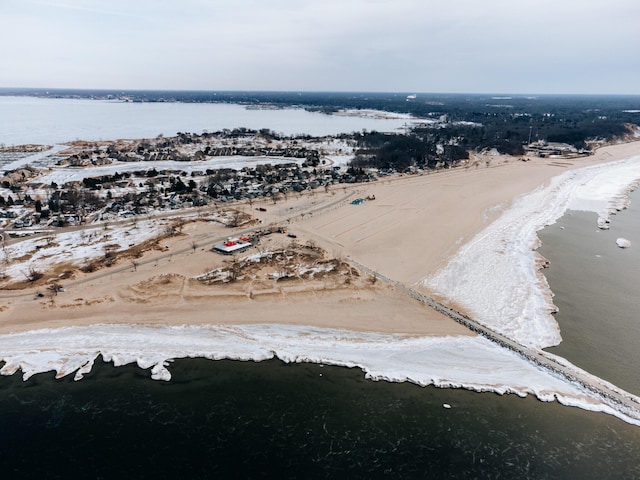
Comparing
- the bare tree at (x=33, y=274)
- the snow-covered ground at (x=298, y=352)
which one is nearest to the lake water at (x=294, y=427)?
the snow-covered ground at (x=298, y=352)

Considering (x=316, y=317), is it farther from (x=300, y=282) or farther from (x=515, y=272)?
(x=515, y=272)

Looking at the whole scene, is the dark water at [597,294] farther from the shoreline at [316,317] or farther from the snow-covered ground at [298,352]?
the snow-covered ground at [298,352]

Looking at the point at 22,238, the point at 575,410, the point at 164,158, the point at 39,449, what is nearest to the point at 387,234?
the point at 575,410

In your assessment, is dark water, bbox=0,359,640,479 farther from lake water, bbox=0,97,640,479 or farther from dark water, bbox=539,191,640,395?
dark water, bbox=539,191,640,395

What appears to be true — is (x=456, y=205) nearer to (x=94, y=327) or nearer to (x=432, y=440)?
(x=432, y=440)

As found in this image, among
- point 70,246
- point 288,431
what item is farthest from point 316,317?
point 70,246
